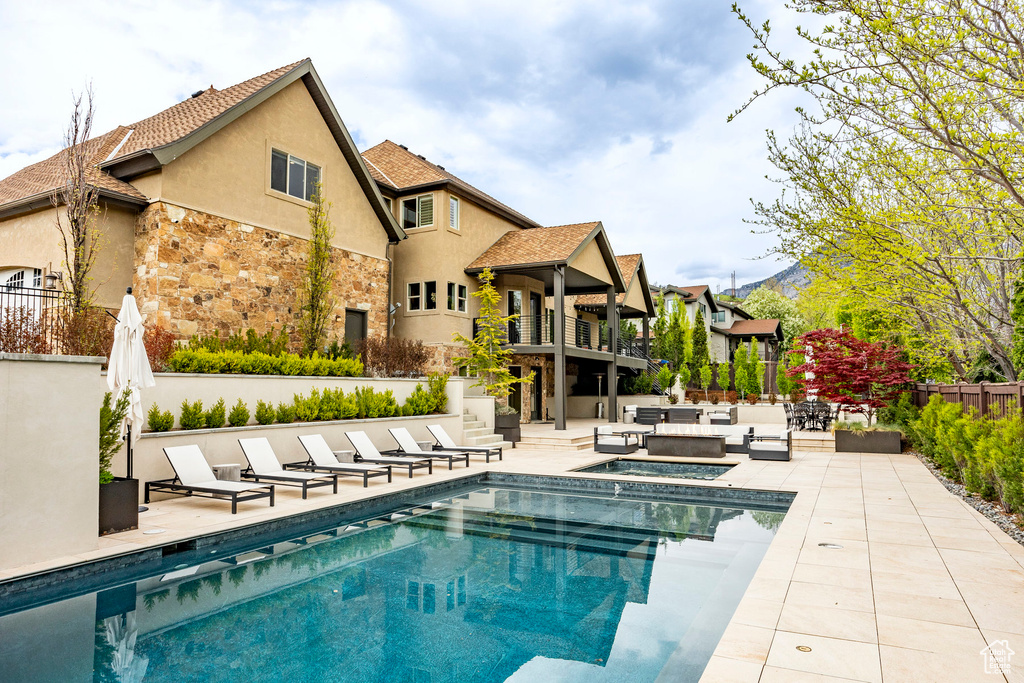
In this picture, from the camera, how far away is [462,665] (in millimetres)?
4184

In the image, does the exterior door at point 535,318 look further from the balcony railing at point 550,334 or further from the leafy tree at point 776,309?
the leafy tree at point 776,309

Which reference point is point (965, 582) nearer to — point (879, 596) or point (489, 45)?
point (879, 596)

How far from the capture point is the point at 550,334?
23953 millimetres

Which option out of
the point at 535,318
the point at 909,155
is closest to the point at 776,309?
the point at 535,318

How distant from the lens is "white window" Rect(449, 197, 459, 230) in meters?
20.4

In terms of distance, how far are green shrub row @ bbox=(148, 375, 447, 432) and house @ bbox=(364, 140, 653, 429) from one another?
4.51 meters

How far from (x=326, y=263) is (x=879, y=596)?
14.4m

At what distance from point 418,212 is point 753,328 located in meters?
35.4

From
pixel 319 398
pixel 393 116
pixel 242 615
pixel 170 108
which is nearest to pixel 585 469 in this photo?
pixel 319 398

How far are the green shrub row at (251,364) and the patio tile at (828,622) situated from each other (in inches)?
391

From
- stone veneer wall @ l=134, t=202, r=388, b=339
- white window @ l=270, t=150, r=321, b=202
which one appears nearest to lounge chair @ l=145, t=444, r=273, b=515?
stone veneer wall @ l=134, t=202, r=388, b=339

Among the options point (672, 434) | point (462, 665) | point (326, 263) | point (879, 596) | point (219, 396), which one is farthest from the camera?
point (326, 263)

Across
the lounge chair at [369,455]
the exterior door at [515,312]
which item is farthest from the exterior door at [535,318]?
the lounge chair at [369,455]

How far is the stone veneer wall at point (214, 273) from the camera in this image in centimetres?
1253
